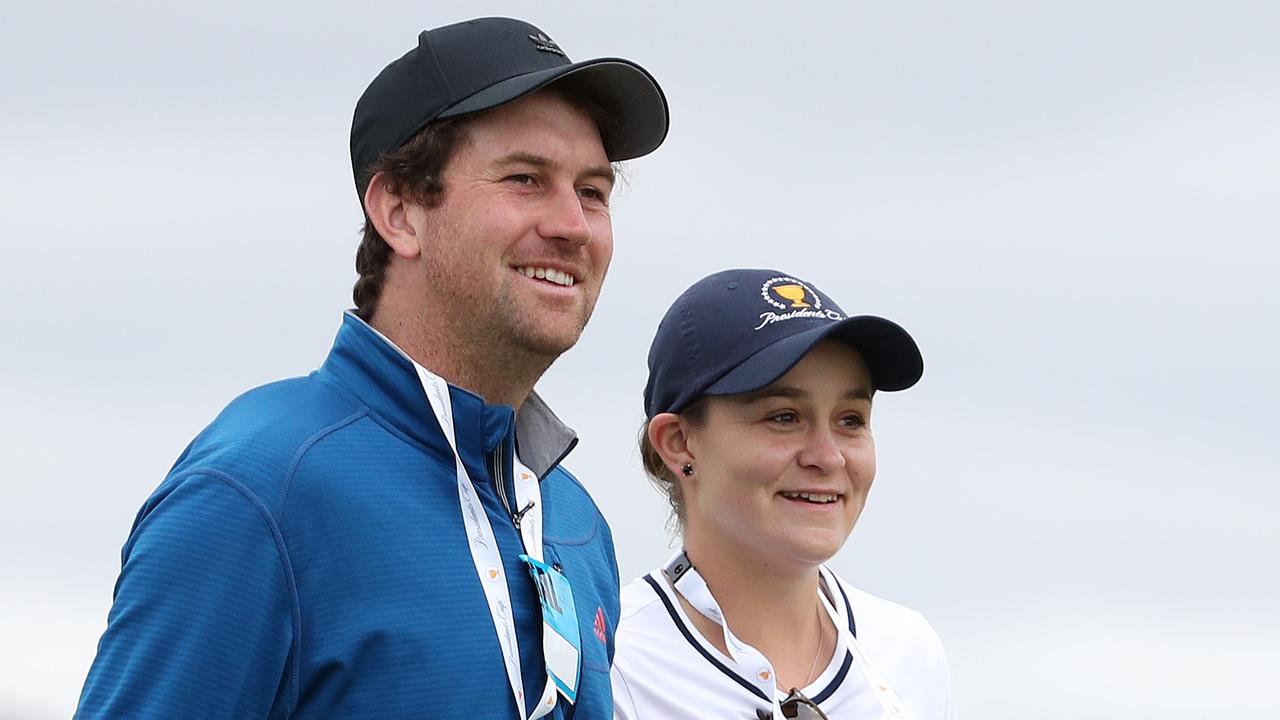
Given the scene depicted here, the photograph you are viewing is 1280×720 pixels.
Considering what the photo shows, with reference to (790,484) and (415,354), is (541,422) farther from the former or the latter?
(790,484)

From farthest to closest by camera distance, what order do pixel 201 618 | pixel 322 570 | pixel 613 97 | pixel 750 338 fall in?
1. pixel 750 338
2. pixel 613 97
3. pixel 322 570
4. pixel 201 618

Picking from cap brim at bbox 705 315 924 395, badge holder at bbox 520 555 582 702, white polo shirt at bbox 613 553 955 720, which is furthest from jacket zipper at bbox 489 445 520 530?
cap brim at bbox 705 315 924 395

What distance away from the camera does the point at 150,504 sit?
339 centimetres

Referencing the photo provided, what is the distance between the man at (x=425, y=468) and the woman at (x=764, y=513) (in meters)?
0.93

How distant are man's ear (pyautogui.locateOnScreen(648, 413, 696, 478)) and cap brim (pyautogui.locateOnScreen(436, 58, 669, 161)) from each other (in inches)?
55.3

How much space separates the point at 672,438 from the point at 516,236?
6.35 ft

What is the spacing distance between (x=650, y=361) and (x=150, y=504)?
270 centimetres

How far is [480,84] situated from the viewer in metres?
3.91

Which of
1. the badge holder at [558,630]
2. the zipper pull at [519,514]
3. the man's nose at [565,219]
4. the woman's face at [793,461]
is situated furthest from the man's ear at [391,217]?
the woman's face at [793,461]

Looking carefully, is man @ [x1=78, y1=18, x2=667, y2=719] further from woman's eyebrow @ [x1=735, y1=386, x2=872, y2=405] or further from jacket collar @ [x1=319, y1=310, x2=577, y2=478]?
woman's eyebrow @ [x1=735, y1=386, x2=872, y2=405]

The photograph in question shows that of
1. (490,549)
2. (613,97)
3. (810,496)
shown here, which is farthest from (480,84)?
(810,496)

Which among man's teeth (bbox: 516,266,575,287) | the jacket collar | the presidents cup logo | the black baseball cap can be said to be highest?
the black baseball cap

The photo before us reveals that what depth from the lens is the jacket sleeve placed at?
126 inches

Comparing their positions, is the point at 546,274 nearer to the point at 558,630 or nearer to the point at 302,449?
the point at 302,449
